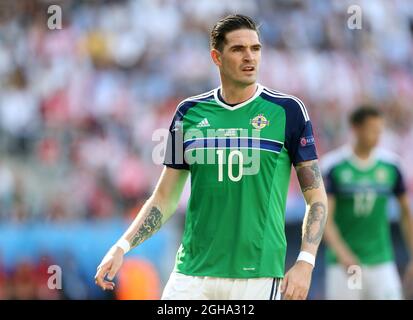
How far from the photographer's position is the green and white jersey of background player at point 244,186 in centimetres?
518

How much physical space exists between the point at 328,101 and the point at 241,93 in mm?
9658

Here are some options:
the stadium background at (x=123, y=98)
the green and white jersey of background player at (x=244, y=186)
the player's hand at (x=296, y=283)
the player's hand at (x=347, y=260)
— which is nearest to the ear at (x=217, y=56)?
the green and white jersey of background player at (x=244, y=186)

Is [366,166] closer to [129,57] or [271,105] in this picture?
[271,105]

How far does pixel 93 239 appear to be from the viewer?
1222 centimetres

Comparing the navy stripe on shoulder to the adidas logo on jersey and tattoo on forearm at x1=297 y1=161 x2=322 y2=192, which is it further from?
tattoo on forearm at x1=297 y1=161 x2=322 y2=192

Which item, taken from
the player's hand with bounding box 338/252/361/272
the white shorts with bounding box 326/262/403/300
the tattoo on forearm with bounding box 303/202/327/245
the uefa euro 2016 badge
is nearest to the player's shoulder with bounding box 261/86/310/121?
the uefa euro 2016 badge

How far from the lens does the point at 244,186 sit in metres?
5.18

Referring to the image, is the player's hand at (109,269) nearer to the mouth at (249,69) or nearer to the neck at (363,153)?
the mouth at (249,69)

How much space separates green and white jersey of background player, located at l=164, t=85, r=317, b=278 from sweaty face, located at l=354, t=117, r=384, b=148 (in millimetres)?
4778

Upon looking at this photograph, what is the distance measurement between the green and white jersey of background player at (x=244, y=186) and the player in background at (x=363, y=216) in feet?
13.9

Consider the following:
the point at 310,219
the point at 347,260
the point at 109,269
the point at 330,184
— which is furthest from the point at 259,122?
the point at 330,184

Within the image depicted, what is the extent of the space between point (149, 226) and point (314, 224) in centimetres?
100

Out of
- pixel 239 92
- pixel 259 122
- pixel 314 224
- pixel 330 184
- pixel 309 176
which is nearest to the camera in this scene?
pixel 314 224

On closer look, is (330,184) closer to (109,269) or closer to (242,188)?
(242,188)
